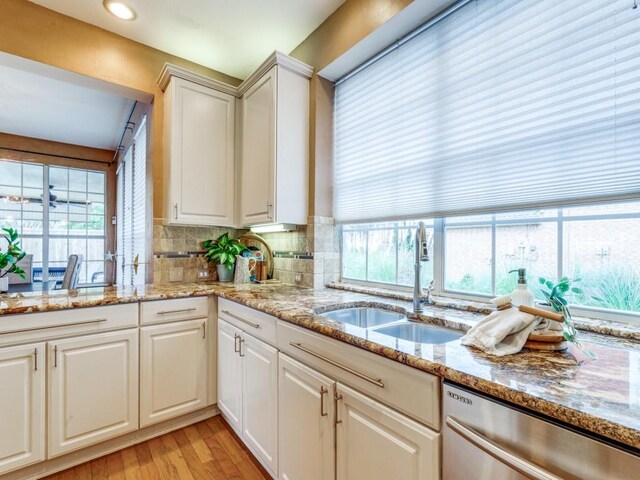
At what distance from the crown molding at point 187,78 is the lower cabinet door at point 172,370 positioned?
1818 millimetres

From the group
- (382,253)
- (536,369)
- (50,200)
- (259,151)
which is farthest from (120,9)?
(50,200)

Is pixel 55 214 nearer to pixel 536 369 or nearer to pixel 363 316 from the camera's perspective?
pixel 363 316

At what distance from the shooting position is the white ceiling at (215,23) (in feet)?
6.75

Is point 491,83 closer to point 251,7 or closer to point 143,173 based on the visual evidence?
point 251,7

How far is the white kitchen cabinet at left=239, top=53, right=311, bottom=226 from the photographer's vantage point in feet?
7.25

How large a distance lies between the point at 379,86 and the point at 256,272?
1.68 m

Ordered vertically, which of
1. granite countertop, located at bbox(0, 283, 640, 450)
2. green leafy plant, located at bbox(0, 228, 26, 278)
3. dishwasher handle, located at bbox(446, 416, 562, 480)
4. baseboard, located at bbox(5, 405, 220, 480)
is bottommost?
baseboard, located at bbox(5, 405, 220, 480)

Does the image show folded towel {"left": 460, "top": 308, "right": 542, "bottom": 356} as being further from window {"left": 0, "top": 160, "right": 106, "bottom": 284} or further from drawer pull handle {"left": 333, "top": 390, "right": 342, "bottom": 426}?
window {"left": 0, "top": 160, "right": 106, "bottom": 284}

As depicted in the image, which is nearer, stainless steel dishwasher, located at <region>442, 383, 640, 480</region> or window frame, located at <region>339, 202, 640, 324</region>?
stainless steel dishwasher, located at <region>442, 383, 640, 480</region>

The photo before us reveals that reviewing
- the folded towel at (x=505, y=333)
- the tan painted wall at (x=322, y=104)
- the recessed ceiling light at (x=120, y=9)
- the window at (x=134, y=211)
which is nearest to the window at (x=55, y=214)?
the window at (x=134, y=211)

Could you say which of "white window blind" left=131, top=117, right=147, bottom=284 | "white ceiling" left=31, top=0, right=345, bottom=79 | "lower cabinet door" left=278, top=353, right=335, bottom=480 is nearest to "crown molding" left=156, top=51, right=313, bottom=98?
"white ceiling" left=31, top=0, right=345, bottom=79

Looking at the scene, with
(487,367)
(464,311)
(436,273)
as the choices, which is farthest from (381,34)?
(487,367)

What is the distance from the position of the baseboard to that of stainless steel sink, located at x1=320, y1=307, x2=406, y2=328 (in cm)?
131

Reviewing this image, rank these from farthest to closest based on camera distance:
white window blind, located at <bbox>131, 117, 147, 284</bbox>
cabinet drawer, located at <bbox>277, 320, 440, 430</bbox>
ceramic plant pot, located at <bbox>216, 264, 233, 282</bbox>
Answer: white window blind, located at <bbox>131, 117, 147, 284</bbox>, ceramic plant pot, located at <bbox>216, 264, 233, 282</bbox>, cabinet drawer, located at <bbox>277, 320, 440, 430</bbox>
